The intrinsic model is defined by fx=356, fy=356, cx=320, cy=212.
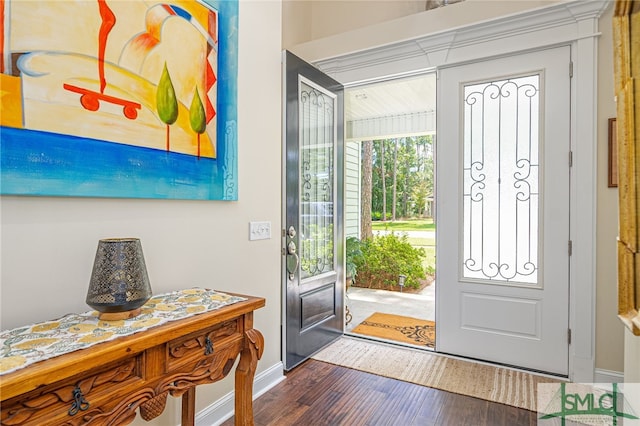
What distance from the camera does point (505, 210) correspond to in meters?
2.73

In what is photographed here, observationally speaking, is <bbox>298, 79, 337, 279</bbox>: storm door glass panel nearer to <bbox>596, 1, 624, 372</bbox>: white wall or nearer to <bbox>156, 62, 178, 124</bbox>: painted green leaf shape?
<bbox>156, 62, 178, 124</bbox>: painted green leaf shape

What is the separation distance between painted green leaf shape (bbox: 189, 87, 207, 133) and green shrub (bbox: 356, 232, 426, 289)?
461cm

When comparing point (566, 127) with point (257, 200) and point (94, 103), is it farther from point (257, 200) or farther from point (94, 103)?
point (94, 103)

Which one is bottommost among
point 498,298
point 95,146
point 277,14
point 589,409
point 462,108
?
point 589,409

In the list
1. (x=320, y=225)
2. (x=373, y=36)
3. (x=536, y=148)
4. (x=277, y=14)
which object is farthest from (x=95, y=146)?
(x=536, y=148)

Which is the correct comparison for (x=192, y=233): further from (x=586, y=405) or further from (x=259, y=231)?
(x=586, y=405)

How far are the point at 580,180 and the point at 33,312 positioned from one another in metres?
3.08

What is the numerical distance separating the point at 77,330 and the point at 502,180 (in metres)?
2.76

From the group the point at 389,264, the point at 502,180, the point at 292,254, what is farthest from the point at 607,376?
the point at 389,264

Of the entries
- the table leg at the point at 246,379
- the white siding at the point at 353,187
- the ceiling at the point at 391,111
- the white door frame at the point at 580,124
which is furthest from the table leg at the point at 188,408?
the white siding at the point at 353,187

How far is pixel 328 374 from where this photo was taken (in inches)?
103

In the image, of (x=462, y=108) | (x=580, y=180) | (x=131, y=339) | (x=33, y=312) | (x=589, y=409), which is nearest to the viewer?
(x=131, y=339)

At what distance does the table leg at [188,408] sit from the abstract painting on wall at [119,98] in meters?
0.96

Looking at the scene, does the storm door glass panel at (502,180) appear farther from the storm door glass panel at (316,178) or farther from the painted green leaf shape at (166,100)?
the painted green leaf shape at (166,100)
